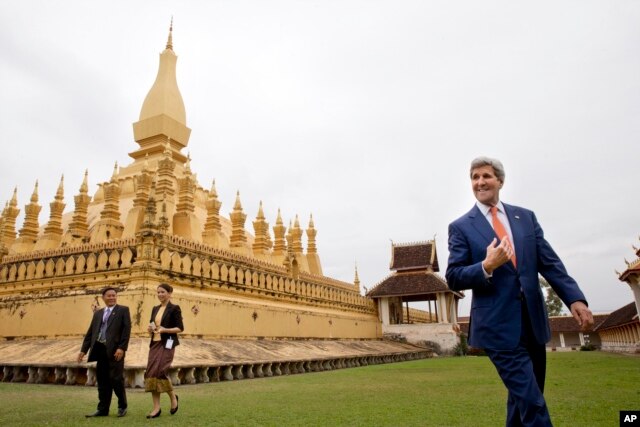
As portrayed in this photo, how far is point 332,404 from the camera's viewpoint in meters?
6.43

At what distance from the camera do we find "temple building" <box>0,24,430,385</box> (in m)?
10.7

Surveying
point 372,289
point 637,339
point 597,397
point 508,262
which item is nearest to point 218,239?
point 372,289

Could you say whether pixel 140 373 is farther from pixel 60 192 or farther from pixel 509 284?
pixel 60 192

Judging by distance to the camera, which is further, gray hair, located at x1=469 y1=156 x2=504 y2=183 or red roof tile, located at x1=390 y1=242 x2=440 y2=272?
red roof tile, located at x1=390 y1=242 x2=440 y2=272

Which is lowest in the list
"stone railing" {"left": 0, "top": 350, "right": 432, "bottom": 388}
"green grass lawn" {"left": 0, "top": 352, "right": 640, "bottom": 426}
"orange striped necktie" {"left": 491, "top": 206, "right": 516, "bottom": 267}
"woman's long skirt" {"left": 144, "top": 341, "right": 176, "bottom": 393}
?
"green grass lawn" {"left": 0, "top": 352, "right": 640, "bottom": 426}

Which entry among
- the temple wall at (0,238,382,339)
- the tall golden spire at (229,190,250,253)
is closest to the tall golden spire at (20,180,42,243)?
the temple wall at (0,238,382,339)

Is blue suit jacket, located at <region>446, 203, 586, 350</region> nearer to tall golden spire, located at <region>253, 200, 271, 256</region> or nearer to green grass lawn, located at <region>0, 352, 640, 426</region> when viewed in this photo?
green grass lawn, located at <region>0, 352, 640, 426</region>

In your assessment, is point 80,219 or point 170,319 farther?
point 80,219

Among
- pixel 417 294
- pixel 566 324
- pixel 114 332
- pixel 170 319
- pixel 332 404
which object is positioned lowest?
pixel 332 404

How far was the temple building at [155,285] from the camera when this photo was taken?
422 inches

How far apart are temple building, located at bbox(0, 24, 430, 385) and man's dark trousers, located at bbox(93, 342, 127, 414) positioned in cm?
249

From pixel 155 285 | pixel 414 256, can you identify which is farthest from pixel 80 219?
pixel 414 256

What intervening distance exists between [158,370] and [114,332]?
94 centimetres

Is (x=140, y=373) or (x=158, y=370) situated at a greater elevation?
(x=158, y=370)
